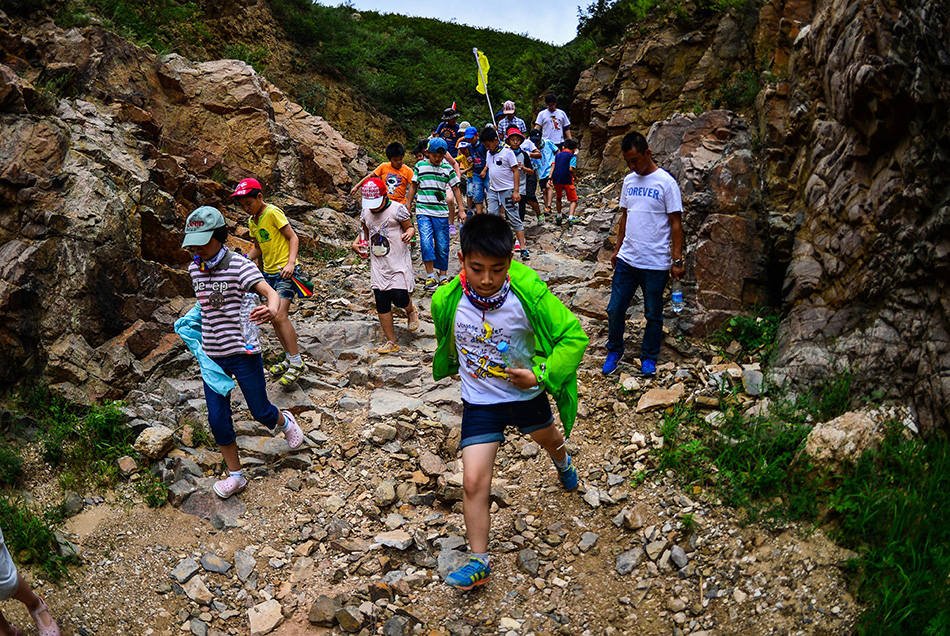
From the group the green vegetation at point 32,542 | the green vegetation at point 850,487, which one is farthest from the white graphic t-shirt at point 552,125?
the green vegetation at point 32,542

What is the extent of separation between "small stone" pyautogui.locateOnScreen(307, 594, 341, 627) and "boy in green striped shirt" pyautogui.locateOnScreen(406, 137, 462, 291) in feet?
18.4

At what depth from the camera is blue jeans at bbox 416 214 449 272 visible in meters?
8.34

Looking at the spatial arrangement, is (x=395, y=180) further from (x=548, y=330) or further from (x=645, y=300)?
(x=548, y=330)

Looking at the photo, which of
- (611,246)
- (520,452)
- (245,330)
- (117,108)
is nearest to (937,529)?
(520,452)

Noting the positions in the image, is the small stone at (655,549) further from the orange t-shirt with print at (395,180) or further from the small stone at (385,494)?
the orange t-shirt with print at (395,180)

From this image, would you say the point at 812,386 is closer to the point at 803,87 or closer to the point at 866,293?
the point at 866,293

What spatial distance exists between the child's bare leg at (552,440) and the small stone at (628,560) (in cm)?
72

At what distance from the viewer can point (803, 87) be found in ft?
19.9

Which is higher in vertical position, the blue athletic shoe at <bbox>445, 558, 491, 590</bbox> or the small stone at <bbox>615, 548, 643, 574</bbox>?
the blue athletic shoe at <bbox>445, 558, 491, 590</bbox>

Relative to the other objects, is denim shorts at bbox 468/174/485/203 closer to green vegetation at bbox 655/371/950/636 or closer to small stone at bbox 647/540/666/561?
green vegetation at bbox 655/371/950/636

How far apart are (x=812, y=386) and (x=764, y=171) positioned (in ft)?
9.45

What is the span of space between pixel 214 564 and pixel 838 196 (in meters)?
5.64

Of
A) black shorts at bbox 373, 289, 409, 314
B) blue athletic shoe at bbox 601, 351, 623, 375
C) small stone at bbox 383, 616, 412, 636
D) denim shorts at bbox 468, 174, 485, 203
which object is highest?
denim shorts at bbox 468, 174, 485, 203

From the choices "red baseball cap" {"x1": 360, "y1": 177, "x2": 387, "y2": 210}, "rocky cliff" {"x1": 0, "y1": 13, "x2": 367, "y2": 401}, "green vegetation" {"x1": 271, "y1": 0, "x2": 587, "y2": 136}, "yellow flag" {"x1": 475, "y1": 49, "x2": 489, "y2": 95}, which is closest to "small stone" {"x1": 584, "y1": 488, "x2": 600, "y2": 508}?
"red baseball cap" {"x1": 360, "y1": 177, "x2": 387, "y2": 210}
